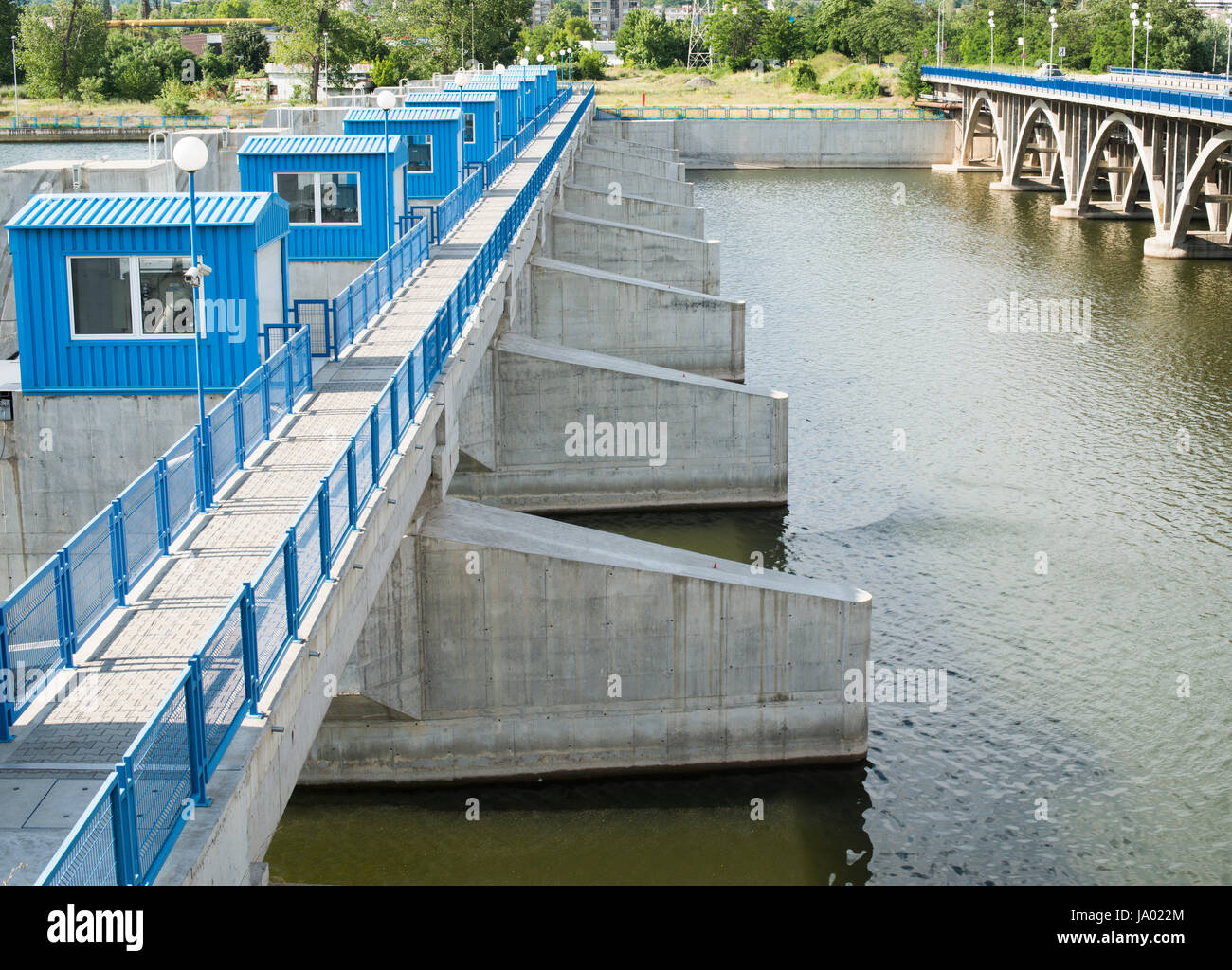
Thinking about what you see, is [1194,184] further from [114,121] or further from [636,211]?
[114,121]

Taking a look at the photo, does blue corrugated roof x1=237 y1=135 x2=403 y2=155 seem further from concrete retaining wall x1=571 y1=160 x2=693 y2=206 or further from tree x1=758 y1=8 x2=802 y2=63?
→ tree x1=758 y1=8 x2=802 y2=63

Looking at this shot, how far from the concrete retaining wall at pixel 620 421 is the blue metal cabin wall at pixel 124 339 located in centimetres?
874

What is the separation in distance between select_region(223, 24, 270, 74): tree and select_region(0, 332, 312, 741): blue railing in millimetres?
120206

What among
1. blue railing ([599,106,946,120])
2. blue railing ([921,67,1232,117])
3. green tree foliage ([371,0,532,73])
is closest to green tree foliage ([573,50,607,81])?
green tree foliage ([371,0,532,73])

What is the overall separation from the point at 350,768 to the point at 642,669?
12.5ft

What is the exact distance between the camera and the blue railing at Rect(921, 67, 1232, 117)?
53.0 m

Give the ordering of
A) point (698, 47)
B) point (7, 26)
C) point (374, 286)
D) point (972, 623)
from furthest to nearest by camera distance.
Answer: point (698, 47) → point (7, 26) → point (374, 286) → point (972, 623)

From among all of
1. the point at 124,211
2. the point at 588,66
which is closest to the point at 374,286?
the point at 124,211

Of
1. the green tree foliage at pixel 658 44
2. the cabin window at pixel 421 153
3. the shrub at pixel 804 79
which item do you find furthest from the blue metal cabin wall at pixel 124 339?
the green tree foliage at pixel 658 44

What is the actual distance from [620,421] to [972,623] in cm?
856

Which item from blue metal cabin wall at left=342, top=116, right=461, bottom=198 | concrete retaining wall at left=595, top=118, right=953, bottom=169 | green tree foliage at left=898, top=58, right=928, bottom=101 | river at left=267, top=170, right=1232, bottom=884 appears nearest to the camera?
river at left=267, top=170, right=1232, bottom=884

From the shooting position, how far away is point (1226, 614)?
23.5 meters

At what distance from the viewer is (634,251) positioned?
43.9 meters

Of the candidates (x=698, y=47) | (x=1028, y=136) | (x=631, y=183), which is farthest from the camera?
(x=698, y=47)
